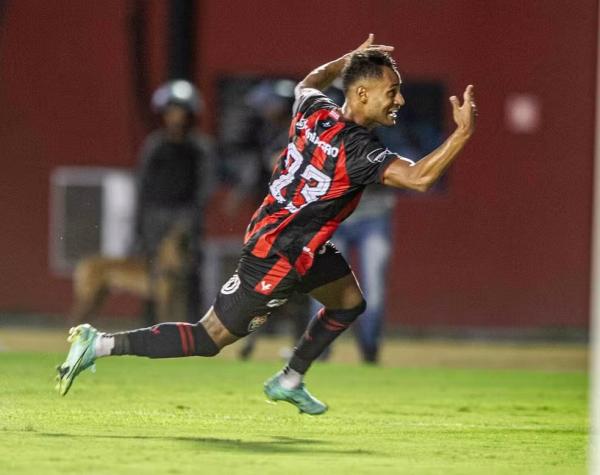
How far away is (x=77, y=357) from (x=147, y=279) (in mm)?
8120

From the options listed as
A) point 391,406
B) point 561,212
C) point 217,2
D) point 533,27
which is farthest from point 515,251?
point 391,406

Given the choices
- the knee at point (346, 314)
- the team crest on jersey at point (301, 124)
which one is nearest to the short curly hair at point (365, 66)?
the team crest on jersey at point (301, 124)

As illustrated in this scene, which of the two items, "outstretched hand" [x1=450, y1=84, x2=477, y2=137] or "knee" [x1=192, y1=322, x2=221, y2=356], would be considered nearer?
"outstretched hand" [x1=450, y1=84, x2=477, y2=137]

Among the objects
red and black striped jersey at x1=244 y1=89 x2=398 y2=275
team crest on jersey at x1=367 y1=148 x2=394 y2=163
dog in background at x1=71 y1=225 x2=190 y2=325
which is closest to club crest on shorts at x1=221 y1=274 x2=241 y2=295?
red and black striped jersey at x1=244 y1=89 x2=398 y2=275

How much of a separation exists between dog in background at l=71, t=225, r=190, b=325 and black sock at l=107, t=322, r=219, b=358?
741 cm

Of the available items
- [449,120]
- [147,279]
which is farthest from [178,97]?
[449,120]

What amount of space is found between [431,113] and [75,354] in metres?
11.0

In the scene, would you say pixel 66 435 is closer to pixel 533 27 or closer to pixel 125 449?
pixel 125 449

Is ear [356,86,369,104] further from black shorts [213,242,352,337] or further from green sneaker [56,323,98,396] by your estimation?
green sneaker [56,323,98,396]

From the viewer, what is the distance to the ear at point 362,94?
29.5ft

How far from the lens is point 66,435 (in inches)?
349

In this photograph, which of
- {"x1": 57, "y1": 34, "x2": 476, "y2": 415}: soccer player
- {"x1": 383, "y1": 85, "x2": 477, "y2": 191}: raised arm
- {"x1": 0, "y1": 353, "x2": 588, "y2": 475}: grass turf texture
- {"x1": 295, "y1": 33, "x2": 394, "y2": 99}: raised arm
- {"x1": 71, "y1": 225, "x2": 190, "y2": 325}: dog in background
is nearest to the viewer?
{"x1": 0, "y1": 353, "x2": 588, "y2": 475}: grass turf texture

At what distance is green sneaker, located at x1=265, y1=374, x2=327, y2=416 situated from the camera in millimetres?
9797

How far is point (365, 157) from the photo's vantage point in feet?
28.7
